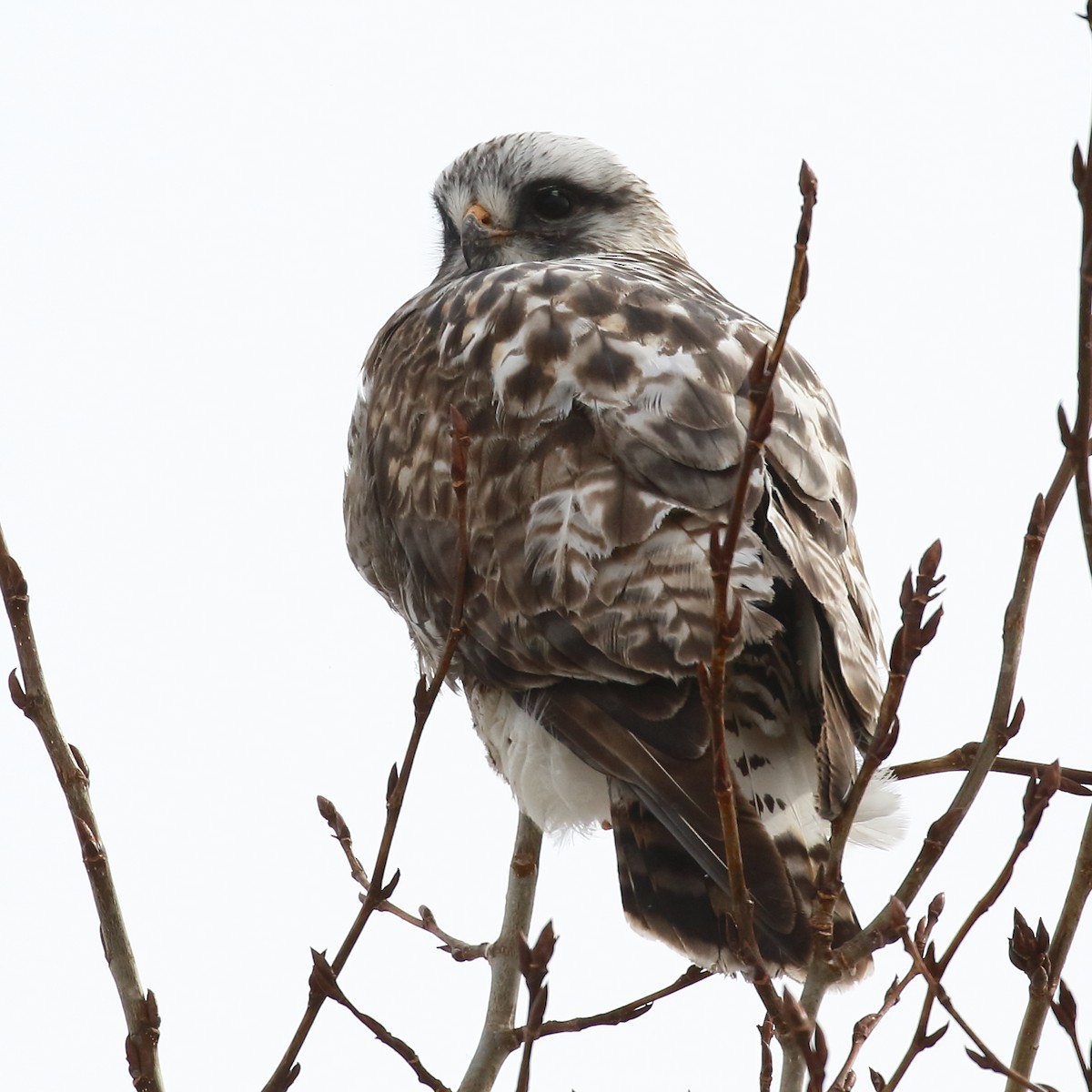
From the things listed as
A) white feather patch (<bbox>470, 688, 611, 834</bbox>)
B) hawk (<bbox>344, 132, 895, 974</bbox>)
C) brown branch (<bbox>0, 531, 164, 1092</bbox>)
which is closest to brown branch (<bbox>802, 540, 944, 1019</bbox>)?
hawk (<bbox>344, 132, 895, 974</bbox>)

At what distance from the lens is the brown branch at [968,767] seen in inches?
91.6

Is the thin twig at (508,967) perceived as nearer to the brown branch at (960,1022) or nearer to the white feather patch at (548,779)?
the white feather patch at (548,779)

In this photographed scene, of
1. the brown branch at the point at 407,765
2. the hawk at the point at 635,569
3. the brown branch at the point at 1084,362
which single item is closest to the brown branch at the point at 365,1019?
the brown branch at the point at 407,765

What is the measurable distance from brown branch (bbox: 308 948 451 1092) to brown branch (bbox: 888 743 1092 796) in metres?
0.95

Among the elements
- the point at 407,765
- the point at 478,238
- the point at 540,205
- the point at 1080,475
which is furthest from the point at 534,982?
the point at 540,205

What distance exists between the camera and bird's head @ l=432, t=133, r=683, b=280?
4.39 m

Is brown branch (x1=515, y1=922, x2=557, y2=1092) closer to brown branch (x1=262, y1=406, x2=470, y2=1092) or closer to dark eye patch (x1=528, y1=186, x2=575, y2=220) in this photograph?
brown branch (x1=262, y1=406, x2=470, y2=1092)

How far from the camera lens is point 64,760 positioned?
6.42ft

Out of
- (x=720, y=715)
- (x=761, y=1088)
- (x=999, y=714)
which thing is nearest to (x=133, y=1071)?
(x=720, y=715)

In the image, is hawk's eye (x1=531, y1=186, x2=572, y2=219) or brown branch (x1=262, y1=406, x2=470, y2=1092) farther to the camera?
hawk's eye (x1=531, y1=186, x2=572, y2=219)

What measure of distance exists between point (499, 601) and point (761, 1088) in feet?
3.33

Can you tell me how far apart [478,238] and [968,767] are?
255cm

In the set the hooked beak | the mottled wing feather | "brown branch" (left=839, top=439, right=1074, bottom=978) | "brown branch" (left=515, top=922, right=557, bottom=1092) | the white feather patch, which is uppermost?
the hooked beak

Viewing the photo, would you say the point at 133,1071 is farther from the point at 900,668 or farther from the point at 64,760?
the point at 900,668
